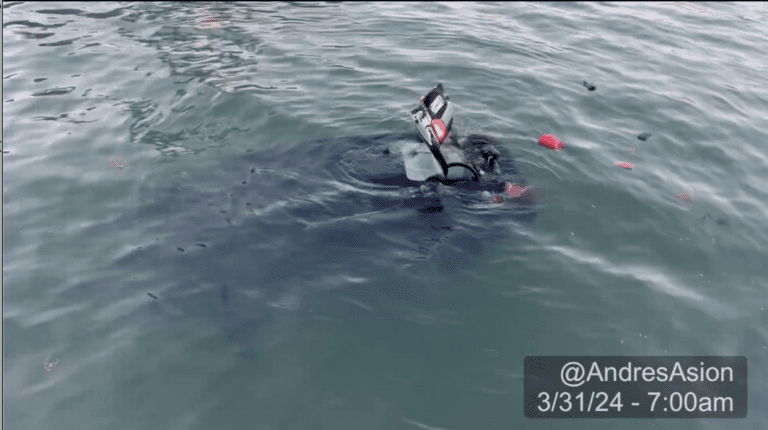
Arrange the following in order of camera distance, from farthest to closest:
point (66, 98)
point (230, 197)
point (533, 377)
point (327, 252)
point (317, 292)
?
point (66, 98), point (230, 197), point (327, 252), point (317, 292), point (533, 377)

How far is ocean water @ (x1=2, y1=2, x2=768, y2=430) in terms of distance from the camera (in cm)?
472

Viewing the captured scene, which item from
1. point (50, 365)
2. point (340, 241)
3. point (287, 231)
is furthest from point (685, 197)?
point (50, 365)

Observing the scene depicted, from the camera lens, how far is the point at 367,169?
7281 mm

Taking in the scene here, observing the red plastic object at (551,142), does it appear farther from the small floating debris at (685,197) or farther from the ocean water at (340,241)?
the small floating debris at (685,197)

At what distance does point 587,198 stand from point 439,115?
8.18 ft

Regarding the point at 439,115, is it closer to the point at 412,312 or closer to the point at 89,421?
the point at 412,312

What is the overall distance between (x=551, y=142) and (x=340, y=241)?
4.15 m

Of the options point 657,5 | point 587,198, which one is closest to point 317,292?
point 587,198

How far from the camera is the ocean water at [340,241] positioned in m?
4.72

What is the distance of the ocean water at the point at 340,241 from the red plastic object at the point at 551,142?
0.21 metres

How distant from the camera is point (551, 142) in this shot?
27.0 ft

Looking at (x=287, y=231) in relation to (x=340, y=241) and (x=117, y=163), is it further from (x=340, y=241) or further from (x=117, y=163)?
(x=117, y=163)

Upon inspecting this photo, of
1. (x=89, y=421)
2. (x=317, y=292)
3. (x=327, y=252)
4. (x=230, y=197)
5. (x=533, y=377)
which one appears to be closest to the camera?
(x=89, y=421)

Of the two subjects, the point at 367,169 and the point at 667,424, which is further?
the point at 367,169
